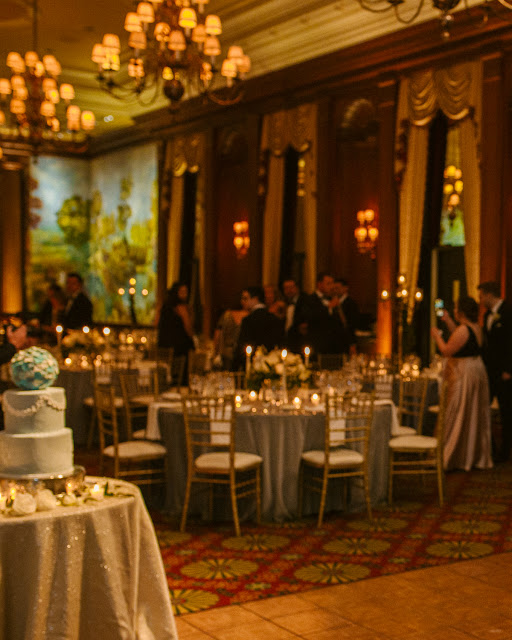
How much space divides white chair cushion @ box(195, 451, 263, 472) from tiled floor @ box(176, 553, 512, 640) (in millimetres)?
1394

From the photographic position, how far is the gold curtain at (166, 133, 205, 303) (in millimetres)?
15633

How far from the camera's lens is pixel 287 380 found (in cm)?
700

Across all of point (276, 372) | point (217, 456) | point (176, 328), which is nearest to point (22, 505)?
point (217, 456)

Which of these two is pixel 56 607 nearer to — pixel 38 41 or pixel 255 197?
pixel 255 197

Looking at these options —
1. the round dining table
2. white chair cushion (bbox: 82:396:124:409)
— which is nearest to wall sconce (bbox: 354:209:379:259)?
white chair cushion (bbox: 82:396:124:409)

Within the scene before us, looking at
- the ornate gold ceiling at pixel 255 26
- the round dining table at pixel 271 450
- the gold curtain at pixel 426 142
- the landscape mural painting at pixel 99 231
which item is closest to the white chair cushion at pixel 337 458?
the round dining table at pixel 271 450

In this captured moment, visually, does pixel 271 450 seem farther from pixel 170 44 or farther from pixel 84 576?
pixel 170 44

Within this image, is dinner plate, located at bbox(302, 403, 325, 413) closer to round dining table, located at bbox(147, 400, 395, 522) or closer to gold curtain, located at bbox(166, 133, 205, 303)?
round dining table, located at bbox(147, 400, 395, 522)

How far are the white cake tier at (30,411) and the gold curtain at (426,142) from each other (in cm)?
774

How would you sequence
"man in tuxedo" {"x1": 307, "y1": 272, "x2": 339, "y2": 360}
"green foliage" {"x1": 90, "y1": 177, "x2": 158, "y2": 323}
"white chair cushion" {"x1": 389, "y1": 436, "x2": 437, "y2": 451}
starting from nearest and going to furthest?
"white chair cushion" {"x1": 389, "y1": 436, "x2": 437, "y2": 451} → "man in tuxedo" {"x1": 307, "y1": 272, "x2": 339, "y2": 360} → "green foliage" {"x1": 90, "y1": 177, "x2": 158, "y2": 323}

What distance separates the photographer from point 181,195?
16219 millimetres

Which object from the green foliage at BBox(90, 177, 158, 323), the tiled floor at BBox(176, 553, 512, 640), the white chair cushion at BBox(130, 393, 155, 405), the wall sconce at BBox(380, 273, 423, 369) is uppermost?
the green foliage at BBox(90, 177, 158, 323)

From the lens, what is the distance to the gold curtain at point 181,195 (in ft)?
51.3

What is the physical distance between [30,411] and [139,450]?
122 inches
